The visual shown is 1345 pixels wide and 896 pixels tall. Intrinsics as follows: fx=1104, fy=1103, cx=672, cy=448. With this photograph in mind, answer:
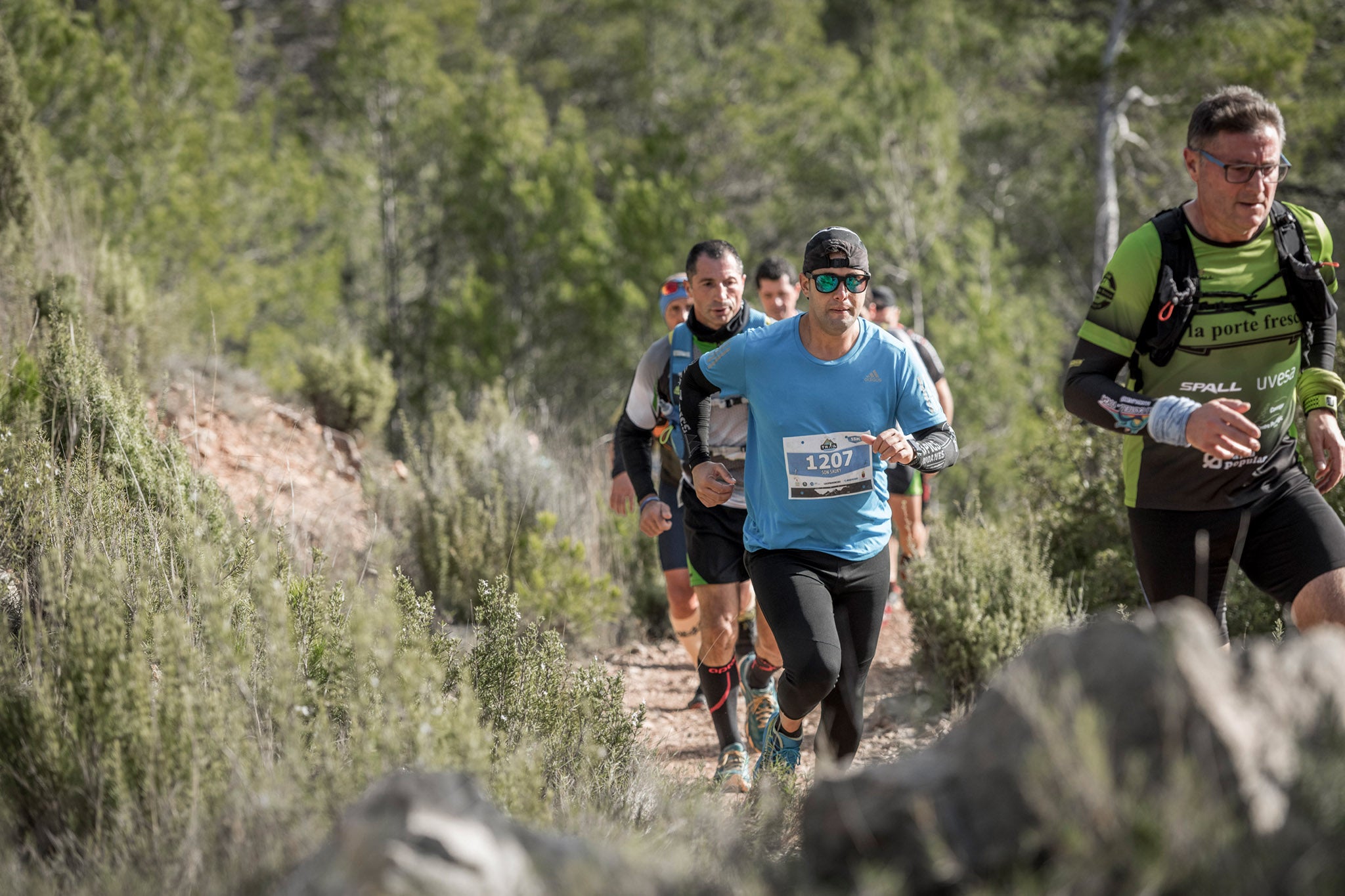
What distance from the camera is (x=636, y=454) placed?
448 centimetres

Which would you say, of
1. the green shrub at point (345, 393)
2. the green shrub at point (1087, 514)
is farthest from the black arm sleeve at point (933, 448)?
the green shrub at point (345, 393)

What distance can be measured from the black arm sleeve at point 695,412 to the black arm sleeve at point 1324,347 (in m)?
1.79

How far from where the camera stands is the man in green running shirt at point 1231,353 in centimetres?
293

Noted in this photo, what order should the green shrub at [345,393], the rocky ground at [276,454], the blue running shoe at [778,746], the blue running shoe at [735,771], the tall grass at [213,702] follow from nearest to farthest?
the tall grass at [213,702]
the blue running shoe at [778,746]
the blue running shoe at [735,771]
the rocky ground at [276,454]
the green shrub at [345,393]

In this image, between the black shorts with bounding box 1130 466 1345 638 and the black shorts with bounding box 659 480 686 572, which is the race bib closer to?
the black shorts with bounding box 1130 466 1345 638

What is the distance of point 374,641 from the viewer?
2.59 meters

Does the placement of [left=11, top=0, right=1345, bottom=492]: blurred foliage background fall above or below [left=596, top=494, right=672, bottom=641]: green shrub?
above

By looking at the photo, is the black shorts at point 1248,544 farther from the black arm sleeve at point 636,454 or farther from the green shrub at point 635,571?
the green shrub at point 635,571

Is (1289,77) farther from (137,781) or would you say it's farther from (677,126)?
(137,781)

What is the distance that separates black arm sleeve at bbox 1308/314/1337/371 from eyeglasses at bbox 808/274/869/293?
4.14ft

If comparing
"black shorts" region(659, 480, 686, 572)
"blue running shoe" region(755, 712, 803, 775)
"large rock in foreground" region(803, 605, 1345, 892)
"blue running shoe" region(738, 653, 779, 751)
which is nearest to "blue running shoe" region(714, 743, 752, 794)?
"blue running shoe" region(738, 653, 779, 751)

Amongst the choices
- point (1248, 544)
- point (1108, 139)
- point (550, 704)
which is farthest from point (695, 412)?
point (1108, 139)

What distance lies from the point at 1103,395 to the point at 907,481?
3106 millimetres

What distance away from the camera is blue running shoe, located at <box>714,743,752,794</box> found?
3963 millimetres
